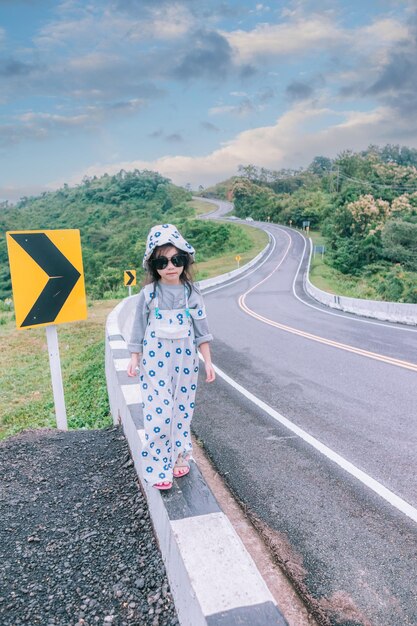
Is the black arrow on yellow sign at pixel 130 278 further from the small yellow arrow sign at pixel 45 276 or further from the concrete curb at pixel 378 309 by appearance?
the small yellow arrow sign at pixel 45 276

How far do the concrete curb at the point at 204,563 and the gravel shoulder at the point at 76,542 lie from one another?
170 millimetres

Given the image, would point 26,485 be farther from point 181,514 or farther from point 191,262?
point 191,262

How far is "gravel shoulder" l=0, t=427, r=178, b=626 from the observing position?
2.47 metres

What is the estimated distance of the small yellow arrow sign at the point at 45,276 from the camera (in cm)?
419

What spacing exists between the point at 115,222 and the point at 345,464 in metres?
85.1

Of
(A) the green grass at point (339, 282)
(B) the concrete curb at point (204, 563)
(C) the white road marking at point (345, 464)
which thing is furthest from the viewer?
(A) the green grass at point (339, 282)

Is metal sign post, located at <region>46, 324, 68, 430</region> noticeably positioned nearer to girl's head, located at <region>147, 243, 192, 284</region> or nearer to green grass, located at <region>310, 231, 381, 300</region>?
girl's head, located at <region>147, 243, 192, 284</region>

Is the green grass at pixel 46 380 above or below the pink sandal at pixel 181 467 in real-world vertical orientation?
below

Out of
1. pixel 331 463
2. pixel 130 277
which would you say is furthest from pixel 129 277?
pixel 331 463

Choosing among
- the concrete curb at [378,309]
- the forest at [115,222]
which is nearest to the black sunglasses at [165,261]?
the concrete curb at [378,309]

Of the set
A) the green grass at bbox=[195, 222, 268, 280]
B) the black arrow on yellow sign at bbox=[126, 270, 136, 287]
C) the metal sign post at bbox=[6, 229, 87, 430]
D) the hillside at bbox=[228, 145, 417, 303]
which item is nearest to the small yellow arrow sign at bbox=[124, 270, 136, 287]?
the black arrow on yellow sign at bbox=[126, 270, 136, 287]

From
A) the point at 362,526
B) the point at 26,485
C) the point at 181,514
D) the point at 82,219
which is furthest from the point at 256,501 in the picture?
the point at 82,219

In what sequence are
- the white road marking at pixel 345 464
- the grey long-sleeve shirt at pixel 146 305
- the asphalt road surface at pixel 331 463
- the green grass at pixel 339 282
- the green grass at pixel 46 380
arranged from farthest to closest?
the green grass at pixel 339 282, the green grass at pixel 46 380, the white road marking at pixel 345 464, the grey long-sleeve shirt at pixel 146 305, the asphalt road surface at pixel 331 463

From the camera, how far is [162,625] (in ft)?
7.64
